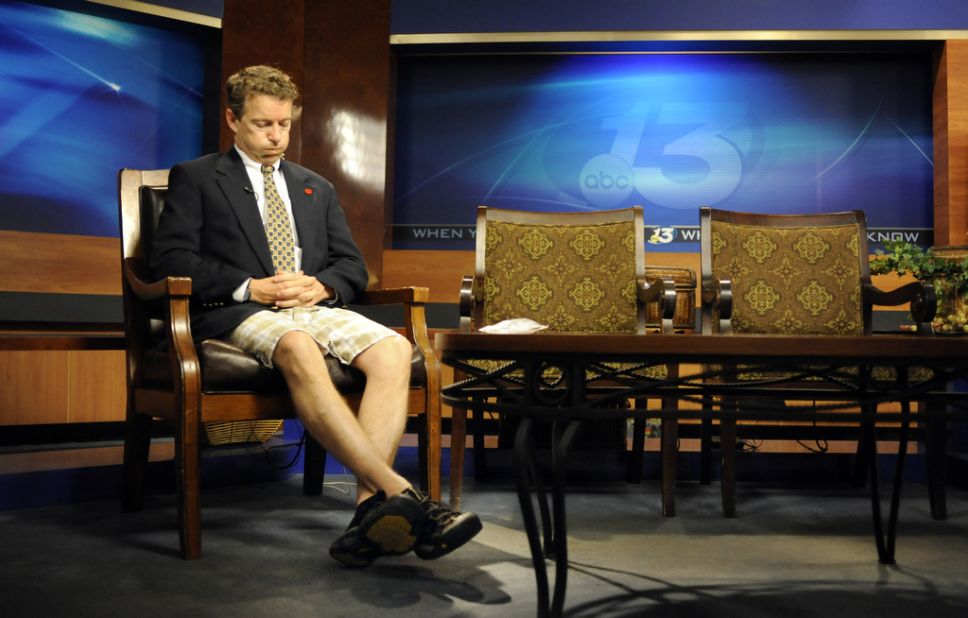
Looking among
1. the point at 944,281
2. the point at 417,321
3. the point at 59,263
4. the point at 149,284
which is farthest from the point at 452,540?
the point at 59,263

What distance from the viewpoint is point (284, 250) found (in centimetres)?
252

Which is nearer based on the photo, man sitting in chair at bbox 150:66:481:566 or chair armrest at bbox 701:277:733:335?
man sitting in chair at bbox 150:66:481:566

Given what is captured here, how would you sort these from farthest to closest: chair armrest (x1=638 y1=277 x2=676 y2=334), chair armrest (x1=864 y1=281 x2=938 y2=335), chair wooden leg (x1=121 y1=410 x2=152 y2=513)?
chair armrest (x1=638 y1=277 x2=676 y2=334), chair armrest (x1=864 y1=281 x2=938 y2=335), chair wooden leg (x1=121 y1=410 x2=152 y2=513)

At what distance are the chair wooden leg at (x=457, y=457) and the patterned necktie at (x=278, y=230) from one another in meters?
0.71

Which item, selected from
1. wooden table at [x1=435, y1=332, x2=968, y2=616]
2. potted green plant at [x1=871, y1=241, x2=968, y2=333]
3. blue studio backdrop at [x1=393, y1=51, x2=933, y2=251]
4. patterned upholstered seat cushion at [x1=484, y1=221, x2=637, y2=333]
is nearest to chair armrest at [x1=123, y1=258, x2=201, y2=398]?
wooden table at [x1=435, y1=332, x2=968, y2=616]

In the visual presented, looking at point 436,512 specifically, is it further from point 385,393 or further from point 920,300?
point 920,300

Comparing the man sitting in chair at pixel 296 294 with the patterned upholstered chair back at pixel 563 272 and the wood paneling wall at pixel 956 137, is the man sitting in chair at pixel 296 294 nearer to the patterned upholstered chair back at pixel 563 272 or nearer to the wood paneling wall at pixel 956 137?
the patterned upholstered chair back at pixel 563 272

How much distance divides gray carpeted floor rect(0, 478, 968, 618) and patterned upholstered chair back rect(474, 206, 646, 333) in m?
0.65

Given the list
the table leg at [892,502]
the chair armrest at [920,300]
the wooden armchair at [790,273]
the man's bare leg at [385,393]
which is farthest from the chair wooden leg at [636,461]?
the man's bare leg at [385,393]

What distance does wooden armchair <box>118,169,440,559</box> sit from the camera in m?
2.09

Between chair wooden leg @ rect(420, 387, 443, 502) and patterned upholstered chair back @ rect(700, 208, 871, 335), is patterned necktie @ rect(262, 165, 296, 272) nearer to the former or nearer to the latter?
chair wooden leg @ rect(420, 387, 443, 502)

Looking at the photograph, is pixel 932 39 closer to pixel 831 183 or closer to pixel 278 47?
pixel 831 183

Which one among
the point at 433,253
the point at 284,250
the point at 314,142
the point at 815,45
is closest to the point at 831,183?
the point at 815,45

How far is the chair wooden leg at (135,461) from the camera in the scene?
252cm
